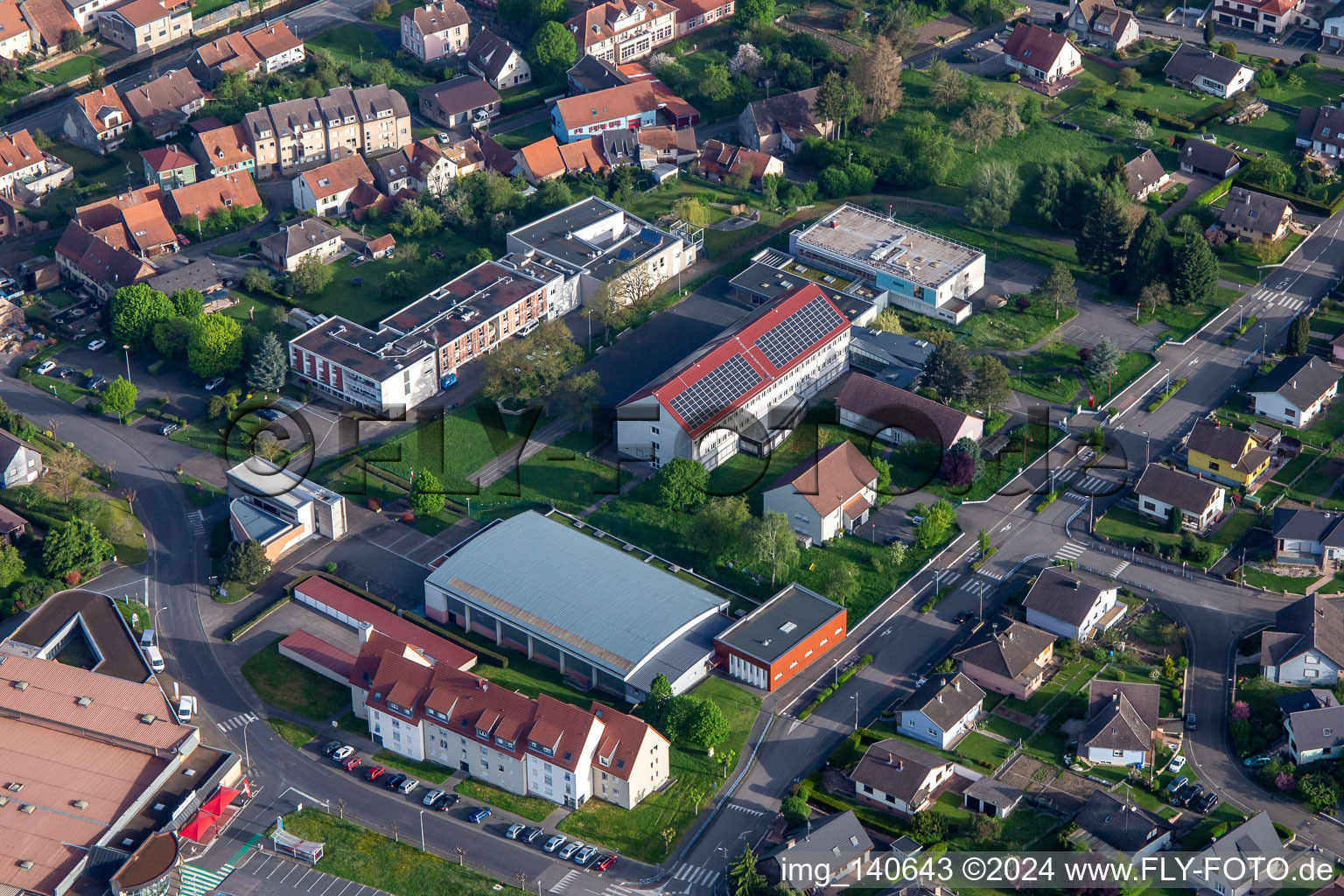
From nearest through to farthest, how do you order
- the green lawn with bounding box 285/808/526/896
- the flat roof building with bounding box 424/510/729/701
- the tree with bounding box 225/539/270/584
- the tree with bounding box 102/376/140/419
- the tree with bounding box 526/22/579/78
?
Answer: 1. the green lawn with bounding box 285/808/526/896
2. the flat roof building with bounding box 424/510/729/701
3. the tree with bounding box 225/539/270/584
4. the tree with bounding box 102/376/140/419
5. the tree with bounding box 526/22/579/78

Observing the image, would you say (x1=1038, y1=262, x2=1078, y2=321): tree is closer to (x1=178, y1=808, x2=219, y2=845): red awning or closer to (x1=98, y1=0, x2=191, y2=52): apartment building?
(x1=178, y1=808, x2=219, y2=845): red awning

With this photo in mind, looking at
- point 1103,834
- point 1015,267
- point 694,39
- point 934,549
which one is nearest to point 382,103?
point 694,39

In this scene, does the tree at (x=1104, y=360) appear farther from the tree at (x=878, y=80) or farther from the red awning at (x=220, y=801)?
the red awning at (x=220, y=801)

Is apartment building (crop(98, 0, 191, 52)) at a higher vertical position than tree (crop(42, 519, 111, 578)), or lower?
higher

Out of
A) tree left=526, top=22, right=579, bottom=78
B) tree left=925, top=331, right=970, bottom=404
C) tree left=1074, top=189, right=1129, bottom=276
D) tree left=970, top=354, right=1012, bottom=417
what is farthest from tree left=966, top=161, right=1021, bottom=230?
tree left=526, top=22, right=579, bottom=78

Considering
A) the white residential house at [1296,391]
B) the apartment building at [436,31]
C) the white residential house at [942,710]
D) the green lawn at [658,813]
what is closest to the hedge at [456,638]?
the green lawn at [658,813]

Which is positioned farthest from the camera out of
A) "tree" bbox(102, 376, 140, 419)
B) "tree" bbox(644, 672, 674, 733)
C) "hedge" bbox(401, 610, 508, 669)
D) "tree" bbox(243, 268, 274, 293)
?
"tree" bbox(243, 268, 274, 293)
